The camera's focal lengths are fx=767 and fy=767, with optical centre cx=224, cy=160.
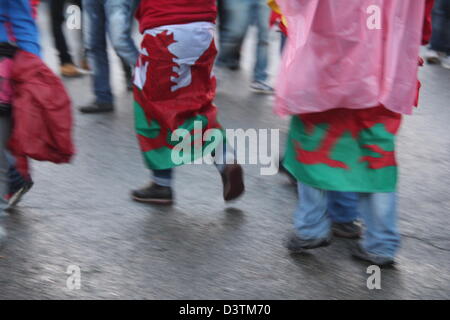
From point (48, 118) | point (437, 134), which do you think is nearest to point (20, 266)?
point (48, 118)

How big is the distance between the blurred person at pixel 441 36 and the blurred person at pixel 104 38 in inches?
126

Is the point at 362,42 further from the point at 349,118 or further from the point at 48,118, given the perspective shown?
the point at 48,118

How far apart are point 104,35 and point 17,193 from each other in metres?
2.05

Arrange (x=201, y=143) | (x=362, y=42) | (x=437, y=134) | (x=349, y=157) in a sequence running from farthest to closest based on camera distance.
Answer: (x=437, y=134), (x=201, y=143), (x=349, y=157), (x=362, y=42)

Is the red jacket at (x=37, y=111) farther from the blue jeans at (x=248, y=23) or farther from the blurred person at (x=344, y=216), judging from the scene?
the blue jeans at (x=248, y=23)

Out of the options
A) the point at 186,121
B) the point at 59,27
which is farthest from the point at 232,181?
the point at 59,27

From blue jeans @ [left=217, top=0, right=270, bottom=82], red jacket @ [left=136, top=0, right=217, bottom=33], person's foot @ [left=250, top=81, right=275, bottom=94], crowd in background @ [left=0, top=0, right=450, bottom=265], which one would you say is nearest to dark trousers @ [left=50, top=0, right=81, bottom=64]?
blue jeans @ [left=217, top=0, right=270, bottom=82]

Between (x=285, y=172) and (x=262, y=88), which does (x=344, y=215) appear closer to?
(x=285, y=172)

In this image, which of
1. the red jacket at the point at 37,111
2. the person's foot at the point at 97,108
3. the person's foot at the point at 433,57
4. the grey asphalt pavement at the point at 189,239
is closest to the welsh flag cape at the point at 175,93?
the grey asphalt pavement at the point at 189,239

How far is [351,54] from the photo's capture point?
10.8 ft

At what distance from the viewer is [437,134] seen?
5.59 metres

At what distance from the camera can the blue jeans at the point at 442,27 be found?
7.46 metres

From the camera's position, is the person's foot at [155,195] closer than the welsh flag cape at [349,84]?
No

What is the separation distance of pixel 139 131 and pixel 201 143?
35cm
